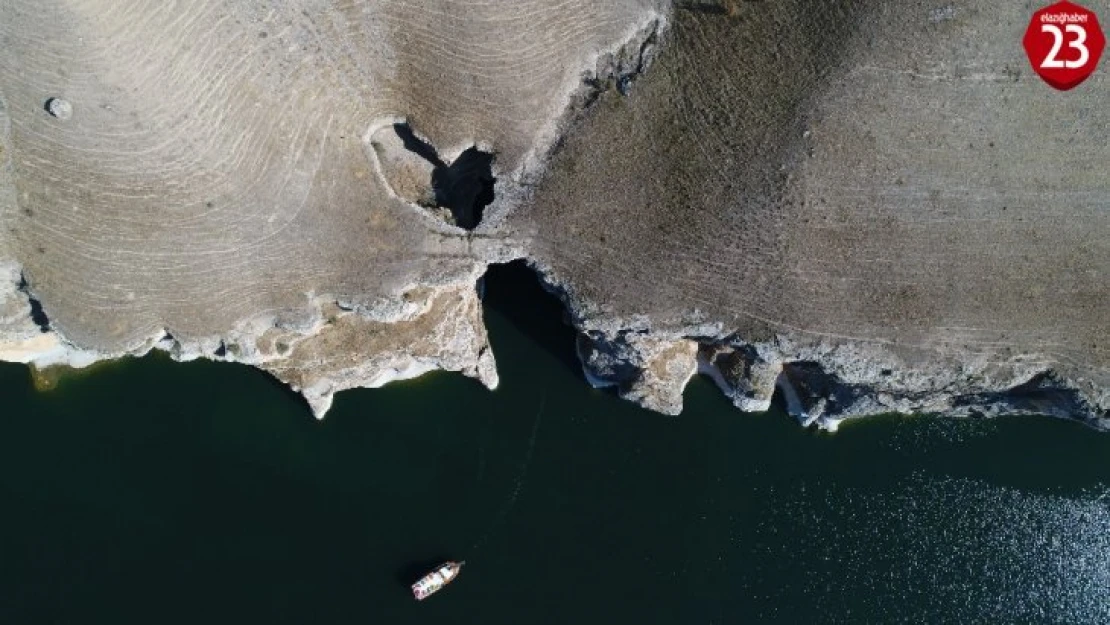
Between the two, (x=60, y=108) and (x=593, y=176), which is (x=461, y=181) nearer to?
(x=593, y=176)

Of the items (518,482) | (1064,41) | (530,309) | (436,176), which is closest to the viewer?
(1064,41)

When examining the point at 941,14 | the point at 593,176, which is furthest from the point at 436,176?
the point at 941,14

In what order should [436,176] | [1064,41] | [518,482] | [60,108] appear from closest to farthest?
[1064,41], [60,108], [436,176], [518,482]

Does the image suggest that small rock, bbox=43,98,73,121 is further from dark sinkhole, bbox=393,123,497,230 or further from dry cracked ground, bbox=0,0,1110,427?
dark sinkhole, bbox=393,123,497,230

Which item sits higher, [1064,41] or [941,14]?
[941,14]

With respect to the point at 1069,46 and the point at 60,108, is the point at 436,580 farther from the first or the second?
the point at 1069,46

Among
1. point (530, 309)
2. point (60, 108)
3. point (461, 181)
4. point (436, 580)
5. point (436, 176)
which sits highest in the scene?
point (60, 108)

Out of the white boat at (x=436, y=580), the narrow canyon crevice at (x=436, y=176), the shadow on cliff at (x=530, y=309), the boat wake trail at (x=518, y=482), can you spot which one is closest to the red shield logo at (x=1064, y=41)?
the narrow canyon crevice at (x=436, y=176)

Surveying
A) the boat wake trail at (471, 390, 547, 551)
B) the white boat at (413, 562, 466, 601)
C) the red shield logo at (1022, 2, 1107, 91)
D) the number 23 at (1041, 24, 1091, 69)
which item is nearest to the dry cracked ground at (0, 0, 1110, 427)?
the red shield logo at (1022, 2, 1107, 91)

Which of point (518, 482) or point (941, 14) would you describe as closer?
point (941, 14)
